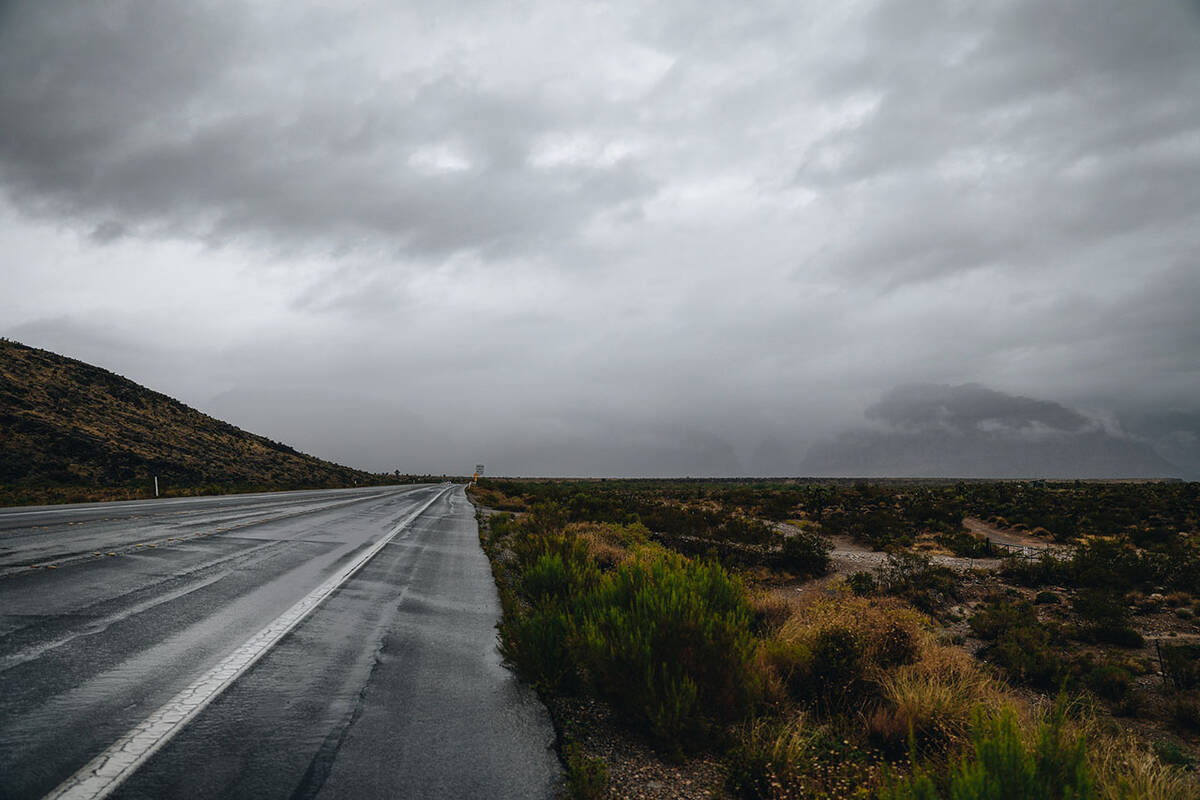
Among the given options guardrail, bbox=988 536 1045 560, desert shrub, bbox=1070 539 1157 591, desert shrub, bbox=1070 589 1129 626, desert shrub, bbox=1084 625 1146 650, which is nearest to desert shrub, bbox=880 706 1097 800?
desert shrub, bbox=1084 625 1146 650

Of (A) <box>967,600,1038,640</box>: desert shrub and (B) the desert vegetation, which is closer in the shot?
(B) the desert vegetation

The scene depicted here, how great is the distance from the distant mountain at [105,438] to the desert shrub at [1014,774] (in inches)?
1576

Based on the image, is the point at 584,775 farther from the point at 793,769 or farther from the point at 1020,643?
the point at 1020,643

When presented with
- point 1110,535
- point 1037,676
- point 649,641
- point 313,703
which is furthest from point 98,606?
point 1110,535

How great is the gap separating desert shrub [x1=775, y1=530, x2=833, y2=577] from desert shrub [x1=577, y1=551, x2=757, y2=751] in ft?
40.2

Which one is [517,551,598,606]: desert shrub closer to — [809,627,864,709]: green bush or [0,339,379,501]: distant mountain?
[809,627,864,709]: green bush

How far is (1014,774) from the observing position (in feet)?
8.89

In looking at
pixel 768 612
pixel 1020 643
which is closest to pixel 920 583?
pixel 1020 643

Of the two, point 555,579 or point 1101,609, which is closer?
point 555,579

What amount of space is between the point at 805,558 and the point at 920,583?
11.2ft

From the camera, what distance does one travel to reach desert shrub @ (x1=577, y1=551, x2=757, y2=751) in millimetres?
4086

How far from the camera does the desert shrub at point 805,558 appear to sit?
16094mm

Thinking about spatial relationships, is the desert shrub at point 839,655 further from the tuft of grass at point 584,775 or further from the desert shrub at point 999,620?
the desert shrub at point 999,620

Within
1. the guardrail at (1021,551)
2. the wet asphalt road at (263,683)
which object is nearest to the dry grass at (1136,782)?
the wet asphalt road at (263,683)
